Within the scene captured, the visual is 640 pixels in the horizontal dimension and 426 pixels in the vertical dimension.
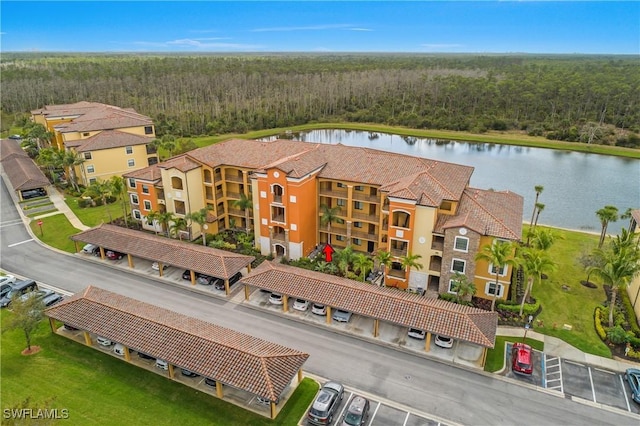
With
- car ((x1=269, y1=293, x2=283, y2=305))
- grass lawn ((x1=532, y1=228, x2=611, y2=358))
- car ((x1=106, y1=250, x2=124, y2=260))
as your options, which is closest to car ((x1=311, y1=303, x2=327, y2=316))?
car ((x1=269, y1=293, x2=283, y2=305))

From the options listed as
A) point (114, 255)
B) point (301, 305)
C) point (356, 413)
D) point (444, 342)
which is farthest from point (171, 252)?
point (444, 342)

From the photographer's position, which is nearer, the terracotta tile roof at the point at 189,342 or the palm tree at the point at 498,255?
the terracotta tile roof at the point at 189,342

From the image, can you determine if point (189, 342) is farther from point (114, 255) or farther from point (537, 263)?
point (537, 263)

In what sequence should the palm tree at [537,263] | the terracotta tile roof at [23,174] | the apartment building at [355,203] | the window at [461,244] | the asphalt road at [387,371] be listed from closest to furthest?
1. the asphalt road at [387,371]
2. the palm tree at [537,263]
3. the window at [461,244]
4. the apartment building at [355,203]
5. the terracotta tile roof at [23,174]

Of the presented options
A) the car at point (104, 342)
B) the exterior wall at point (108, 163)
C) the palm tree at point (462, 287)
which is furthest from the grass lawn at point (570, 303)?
the exterior wall at point (108, 163)

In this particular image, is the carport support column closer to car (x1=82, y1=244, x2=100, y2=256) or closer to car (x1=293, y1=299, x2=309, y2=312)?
car (x1=293, y1=299, x2=309, y2=312)

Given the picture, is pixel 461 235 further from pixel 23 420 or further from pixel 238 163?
pixel 23 420

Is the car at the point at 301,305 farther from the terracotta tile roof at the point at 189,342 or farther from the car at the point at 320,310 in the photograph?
the terracotta tile roof at the point at 189,342
